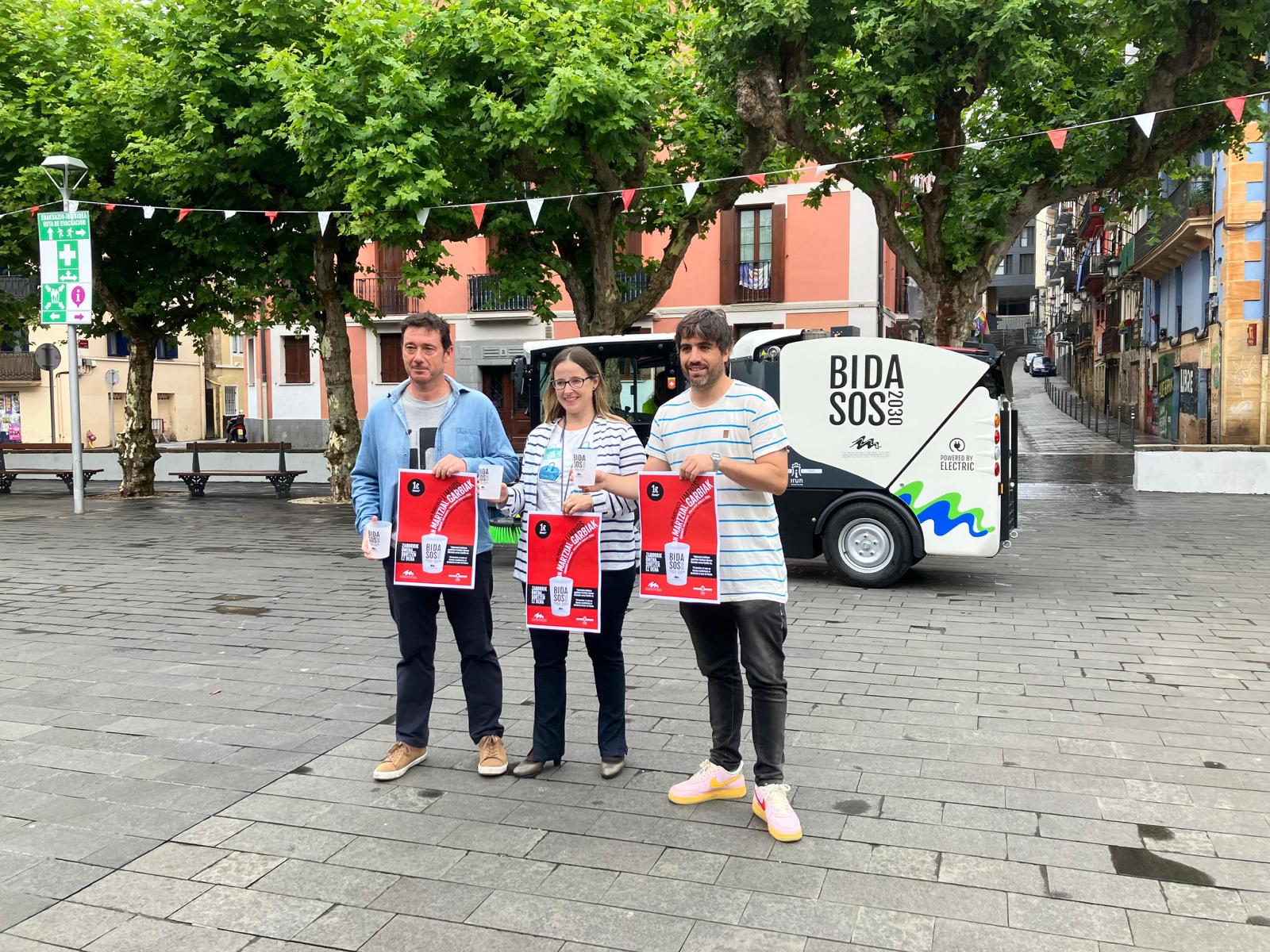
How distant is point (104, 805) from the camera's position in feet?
13.9

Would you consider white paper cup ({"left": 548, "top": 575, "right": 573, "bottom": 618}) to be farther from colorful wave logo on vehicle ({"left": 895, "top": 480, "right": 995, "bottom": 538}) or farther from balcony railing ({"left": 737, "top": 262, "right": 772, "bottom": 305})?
balcony railing ({"left": 737, "top": 262, "right": 772, "bottom": 305})

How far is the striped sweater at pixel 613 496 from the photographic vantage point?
14.0 feet

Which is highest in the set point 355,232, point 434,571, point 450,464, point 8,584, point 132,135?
point 132,135

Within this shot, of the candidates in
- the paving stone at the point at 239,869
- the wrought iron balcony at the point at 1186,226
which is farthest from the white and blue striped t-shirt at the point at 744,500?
Answer: the wrought iron balcony at the point at 1186,226

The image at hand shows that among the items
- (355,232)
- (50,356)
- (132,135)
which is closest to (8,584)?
(355,232)

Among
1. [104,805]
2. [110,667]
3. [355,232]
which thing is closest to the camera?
[104,805]

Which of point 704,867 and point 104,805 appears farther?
point 104,805

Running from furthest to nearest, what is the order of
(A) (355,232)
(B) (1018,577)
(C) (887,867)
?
(A) (355,232) < (B) (1018,577) < (C) (887,867)

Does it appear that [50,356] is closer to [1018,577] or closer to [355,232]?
[355,232]

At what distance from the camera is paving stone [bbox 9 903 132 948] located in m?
3.18

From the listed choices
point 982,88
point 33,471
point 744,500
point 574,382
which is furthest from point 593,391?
point 33,471

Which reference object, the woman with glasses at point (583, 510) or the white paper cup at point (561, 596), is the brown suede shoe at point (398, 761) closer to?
the woman with glasses at point (583, 510)

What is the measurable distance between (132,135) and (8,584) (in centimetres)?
899

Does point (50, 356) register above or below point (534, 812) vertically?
above
